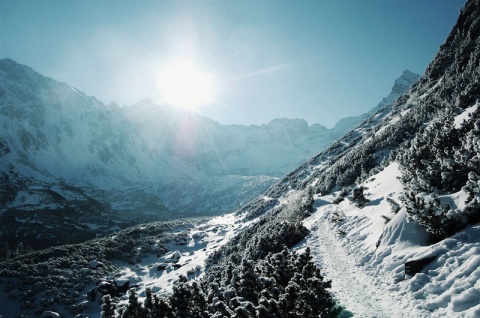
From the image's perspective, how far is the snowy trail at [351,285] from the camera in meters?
8.53

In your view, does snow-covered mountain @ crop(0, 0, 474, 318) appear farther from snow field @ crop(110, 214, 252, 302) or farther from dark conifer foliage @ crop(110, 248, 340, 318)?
snow field @ crop(110, 214, 252, 302)

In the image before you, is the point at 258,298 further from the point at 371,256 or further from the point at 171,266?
the point at 171,266

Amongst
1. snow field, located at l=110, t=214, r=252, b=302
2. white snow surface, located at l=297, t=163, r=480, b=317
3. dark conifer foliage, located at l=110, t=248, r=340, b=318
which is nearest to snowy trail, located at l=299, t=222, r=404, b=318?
white snow surface, located at l=297, t=163, r=480, b=317

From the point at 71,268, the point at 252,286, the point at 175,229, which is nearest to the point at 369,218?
the point at 252,286

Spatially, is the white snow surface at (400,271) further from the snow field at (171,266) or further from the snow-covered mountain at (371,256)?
the snow field at (171,266)

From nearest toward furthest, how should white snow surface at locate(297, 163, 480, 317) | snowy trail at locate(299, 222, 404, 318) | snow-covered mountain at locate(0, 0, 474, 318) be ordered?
white snow surface at locate(297, 163, 480, 317), snow-covered mountain at locate(0, 0, 474, 318), snowy trail at locate(299, 222, 404, 318)

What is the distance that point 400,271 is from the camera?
9.56 meters

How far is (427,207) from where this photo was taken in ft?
32.0

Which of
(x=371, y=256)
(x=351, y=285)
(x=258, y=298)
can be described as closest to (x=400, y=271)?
(x=351, y=285)

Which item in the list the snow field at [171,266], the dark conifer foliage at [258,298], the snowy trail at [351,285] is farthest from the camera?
the snow field at [171,266]

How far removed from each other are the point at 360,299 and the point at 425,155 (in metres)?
11.3

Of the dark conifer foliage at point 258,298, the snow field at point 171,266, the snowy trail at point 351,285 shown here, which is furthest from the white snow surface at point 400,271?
the snow field at point 171,266

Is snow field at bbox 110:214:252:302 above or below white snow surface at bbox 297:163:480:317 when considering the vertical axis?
above

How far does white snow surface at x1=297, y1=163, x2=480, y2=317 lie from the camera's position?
6964mm
